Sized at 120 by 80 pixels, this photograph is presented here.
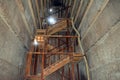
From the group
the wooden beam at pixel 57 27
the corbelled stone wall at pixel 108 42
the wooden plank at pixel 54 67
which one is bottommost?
the wooden plank at pixel 54 67

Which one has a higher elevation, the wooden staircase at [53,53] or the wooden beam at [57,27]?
the wooden beam at [57,27]

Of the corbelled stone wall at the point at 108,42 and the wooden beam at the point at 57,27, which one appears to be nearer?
the corbelled stone wall at the point at 108,42

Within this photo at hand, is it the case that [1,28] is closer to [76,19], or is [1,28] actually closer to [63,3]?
[76,19]

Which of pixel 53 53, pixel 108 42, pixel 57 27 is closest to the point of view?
pixel 108 42

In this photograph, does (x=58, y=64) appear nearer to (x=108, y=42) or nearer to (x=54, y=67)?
(x=54, y=67)

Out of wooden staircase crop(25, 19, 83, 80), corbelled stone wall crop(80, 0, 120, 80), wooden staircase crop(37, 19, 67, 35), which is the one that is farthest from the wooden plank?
wooden staircase crop(37, 19, 67, 35)

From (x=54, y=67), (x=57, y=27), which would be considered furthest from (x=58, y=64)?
(x=57, y=27)

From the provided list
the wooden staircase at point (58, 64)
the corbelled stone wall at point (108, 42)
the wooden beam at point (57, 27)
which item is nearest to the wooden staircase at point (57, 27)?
the wooden beam at point (57, 27)

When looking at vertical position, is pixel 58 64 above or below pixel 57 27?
below

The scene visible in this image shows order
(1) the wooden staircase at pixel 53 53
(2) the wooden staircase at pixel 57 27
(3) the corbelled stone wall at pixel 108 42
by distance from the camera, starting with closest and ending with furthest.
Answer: (3) the corbelled stone wall at pixel 108 42, (1) the wooden staircase at pixel 53 53, (2) the wooden staircase at pixel 57 27

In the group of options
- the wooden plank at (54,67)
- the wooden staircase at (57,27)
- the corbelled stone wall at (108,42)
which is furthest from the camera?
the wooden staircase at (57,27)

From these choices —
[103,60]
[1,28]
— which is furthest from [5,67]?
[103,60]

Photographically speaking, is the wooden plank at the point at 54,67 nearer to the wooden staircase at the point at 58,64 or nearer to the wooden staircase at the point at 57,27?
the wooden staircase at the point at 58,64

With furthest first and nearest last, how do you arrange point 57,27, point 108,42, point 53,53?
point 57,27, point 53,53, point 108,42
